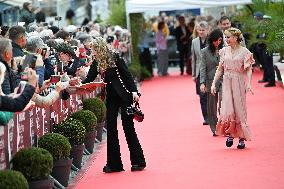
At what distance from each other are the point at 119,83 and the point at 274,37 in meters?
9.87

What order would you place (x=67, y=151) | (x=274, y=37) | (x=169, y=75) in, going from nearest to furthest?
(x=67, y=151), (x=274, y=37), (x=169, y=75)

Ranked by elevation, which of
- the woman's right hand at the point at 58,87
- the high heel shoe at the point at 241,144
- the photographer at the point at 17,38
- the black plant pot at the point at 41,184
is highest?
the photographer at the point at 17,38

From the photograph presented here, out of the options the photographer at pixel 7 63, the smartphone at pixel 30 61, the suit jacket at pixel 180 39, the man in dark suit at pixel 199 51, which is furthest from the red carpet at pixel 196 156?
the suit jacket at pixel 180 39

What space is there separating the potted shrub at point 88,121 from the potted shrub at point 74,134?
105 cm

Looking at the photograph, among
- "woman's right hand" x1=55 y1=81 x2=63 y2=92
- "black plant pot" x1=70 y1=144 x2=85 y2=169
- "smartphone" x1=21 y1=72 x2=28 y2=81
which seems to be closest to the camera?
"smartphone" x1=21 y1=72 x2=28 y2=81

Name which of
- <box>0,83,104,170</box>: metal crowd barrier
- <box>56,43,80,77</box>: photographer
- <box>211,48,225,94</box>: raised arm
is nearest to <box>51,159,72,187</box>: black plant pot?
<box>0,83,104,170</box>: metal crowd barrier

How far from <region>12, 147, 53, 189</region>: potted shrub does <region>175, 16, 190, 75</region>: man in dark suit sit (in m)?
27.5

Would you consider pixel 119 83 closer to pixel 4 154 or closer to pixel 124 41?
pixel 4 154

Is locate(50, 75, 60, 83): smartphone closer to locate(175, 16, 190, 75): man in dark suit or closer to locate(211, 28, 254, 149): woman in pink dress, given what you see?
locate(211, 28, 254, 149): woman in pink dress

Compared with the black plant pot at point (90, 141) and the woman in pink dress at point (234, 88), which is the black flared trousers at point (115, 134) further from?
the woman in pink dress at point (234, 88)

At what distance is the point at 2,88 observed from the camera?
429 inches

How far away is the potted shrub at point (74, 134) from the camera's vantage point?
14578 millimetres

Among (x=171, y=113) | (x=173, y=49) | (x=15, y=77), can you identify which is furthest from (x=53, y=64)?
(x=173, y=49)

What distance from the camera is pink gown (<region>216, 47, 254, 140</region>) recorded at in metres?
16.1
